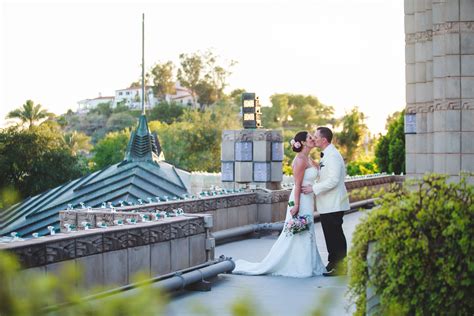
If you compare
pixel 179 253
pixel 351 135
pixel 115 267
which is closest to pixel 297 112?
pixel 351 135

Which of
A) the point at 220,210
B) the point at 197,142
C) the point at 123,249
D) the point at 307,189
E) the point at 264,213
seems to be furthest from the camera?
the point at 197,142

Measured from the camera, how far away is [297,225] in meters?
10.1

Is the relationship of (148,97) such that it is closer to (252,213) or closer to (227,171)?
(227,171)

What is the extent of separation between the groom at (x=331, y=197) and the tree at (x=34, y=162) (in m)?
30.8

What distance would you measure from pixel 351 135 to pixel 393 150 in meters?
21.3

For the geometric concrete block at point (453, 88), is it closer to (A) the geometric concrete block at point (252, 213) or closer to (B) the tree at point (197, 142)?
(A) the geometric concrete block at point (252, 213)

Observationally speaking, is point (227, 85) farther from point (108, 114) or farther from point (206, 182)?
point (206, 182)

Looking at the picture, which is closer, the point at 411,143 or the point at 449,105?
the point at 449,105

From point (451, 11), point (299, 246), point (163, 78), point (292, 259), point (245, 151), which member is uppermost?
point (163, 78)

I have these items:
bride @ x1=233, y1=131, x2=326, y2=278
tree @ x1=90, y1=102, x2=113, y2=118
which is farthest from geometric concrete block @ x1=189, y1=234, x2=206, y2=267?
tree @ x1=90, y1=102, x2=113, y2=118

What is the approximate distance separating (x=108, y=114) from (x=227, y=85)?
A: 79.5 feet

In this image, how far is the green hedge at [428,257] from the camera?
193 inches

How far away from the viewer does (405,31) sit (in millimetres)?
15742

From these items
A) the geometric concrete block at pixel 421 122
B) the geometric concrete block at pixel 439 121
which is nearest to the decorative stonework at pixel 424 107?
the geometric concrete block at pixel 421 122
